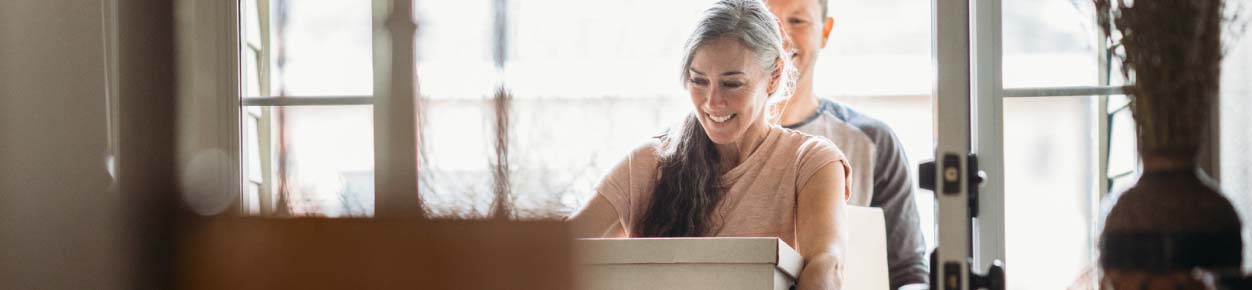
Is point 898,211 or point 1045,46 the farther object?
point 898,211

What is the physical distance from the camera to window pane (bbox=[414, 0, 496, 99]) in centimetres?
32

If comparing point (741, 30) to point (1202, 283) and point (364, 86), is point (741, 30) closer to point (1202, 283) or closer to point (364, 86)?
point (1202, 283)

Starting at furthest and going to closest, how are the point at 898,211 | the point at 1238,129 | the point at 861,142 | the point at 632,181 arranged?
the point at 861,142
the point at 898,211
the point at 632,181
the point at 1238,129

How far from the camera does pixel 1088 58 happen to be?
116cm

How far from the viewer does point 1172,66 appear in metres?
0.63

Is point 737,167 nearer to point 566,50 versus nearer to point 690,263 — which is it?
point 690,263

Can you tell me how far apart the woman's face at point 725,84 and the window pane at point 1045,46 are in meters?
0.32

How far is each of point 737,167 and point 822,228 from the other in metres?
0.18

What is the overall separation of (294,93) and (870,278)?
118 centimetres

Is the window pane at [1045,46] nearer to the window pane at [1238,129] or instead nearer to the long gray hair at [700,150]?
the window pane at [1238,129]

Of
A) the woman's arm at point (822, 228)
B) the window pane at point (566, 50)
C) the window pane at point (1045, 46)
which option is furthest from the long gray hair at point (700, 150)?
the window pane at point (566, 50)

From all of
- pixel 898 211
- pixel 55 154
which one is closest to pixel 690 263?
pixel 55 154

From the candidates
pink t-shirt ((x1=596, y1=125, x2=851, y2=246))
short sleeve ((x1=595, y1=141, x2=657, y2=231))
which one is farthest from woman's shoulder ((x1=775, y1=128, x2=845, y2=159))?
short sleeve ((x1=595, y1=141, x2=657, y2=231))

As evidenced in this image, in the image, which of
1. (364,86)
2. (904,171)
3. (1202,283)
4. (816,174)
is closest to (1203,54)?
(1202,283)
